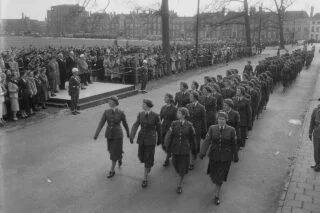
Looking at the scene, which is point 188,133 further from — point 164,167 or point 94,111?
point 94,111

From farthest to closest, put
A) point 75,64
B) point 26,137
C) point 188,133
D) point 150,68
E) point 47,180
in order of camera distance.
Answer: point 150,68, point 75,64, point 26,137, point 47,180, point 188,133

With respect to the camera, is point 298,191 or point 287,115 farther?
point 287,115

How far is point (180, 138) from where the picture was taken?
6.52m

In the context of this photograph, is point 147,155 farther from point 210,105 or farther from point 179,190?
point 210,105

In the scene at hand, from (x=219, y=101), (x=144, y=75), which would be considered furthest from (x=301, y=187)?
(x=144, y=75)

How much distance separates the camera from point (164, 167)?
7.91 m

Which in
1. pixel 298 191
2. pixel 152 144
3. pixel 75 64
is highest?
pixel 75 64

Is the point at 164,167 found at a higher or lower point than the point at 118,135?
lower

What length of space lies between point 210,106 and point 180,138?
2.62 meters

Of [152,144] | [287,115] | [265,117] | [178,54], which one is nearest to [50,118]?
[152,144]

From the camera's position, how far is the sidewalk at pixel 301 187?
607 centimetres

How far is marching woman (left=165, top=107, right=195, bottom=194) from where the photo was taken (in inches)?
256

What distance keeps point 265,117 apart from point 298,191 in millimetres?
6468

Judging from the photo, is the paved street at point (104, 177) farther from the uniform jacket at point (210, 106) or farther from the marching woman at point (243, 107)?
the uniform jacket at point (210, 106)
